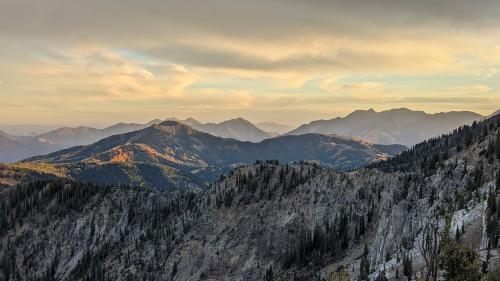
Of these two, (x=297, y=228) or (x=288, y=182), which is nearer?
(x=297, y=228)

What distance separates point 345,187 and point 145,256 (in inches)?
4074

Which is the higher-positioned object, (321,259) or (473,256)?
(473,256)

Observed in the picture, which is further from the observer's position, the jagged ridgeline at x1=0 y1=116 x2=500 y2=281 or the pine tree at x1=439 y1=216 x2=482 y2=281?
the jagged ridgeline at x1=0 y1=116 x2=500 y2=281

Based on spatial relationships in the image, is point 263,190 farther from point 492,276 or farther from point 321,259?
point 492,276

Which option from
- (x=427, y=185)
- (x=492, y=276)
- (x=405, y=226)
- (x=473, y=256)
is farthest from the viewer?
(x=427, y=185)

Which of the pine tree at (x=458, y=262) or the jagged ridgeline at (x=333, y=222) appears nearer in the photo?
the pine tree at (x=458, y=262)

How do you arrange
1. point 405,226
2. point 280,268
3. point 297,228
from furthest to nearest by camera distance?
point 297,228 < point 280,268 < point 405,226

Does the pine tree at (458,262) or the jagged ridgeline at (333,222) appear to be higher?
the pine tree at (458,262)

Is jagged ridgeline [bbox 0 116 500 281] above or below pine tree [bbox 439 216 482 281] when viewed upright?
below

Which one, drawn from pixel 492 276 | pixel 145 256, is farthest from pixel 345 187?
pixel 492 276

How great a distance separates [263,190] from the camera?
19112 centimetres

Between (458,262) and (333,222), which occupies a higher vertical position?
(458,262)

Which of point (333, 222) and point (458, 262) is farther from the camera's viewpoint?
point (333, 222)

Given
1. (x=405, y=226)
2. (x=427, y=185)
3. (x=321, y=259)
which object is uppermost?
(x=427, y=185)
